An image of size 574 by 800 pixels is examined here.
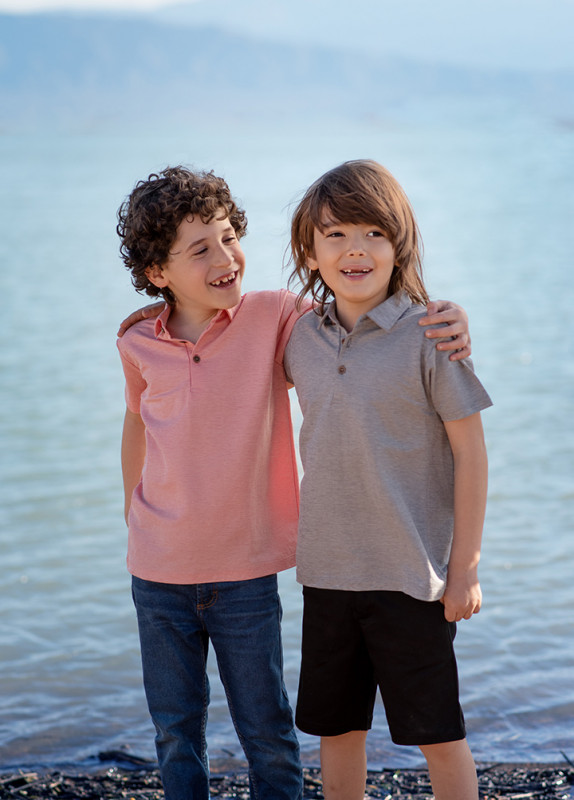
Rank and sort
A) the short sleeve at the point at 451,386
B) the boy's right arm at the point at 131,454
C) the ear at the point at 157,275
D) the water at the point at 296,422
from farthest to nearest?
the water at the point at 296,422 → the boy's right arm at the point at 131,454 → the ear at the point at 157,275 → the short sleeve at the point at 451,386

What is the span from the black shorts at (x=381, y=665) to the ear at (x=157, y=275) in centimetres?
75

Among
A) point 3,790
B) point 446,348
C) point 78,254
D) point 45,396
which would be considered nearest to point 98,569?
point 3,790

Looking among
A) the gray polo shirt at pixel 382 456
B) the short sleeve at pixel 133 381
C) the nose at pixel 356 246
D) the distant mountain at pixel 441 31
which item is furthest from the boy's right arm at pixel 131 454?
the distant mountain at pixel 441 31

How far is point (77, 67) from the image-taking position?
27.3 meters

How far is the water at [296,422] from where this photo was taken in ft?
11.3

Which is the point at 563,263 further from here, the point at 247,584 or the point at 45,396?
the point at 247,584

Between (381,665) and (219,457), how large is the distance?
53 centimetres

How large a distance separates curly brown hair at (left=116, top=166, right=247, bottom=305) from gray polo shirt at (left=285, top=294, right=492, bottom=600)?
408 mm

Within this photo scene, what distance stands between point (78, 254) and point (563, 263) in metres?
8.41

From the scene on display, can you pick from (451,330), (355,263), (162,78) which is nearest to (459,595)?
(451,330)

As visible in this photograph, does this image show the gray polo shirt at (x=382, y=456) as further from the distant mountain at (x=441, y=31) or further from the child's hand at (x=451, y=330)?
the distant mountain at (x=441, y=31)

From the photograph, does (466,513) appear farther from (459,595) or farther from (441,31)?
(441,31)

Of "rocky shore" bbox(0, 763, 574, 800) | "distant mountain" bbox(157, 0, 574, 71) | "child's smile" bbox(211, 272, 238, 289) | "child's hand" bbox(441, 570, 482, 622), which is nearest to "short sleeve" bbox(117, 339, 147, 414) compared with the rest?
"child's smile" bbox(211, 272, 238, 289)

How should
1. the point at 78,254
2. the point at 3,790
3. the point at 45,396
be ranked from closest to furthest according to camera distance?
the point at 3,790 → the point at 45,396 → the point at 78,254
